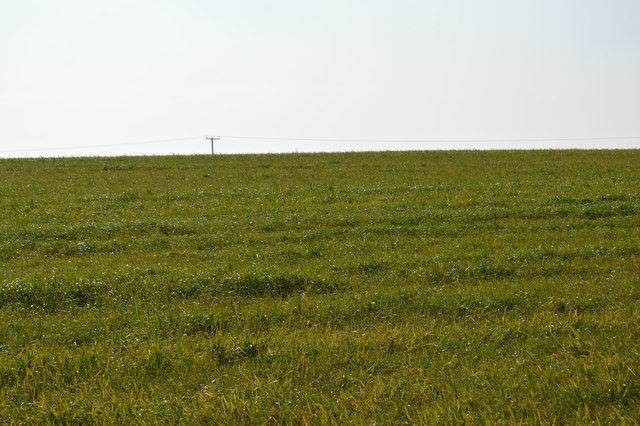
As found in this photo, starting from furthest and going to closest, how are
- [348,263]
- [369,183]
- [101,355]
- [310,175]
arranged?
[310,175], [369,183], [348,263], [101,355]

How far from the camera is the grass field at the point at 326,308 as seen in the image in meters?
5.66

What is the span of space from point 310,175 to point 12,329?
20.1 m

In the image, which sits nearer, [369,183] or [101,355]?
[101,355]

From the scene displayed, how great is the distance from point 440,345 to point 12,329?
5809 mm

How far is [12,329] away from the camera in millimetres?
8273

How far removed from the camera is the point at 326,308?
870cm

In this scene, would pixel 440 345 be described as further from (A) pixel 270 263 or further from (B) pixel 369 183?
(B) pixel 369 183

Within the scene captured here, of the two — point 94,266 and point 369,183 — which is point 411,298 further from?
point 369,183

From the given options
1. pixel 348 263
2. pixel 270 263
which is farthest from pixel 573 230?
pixel 270 263

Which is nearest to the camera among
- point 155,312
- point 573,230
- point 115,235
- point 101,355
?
point 101,355

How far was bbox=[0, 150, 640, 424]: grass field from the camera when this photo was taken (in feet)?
18.6

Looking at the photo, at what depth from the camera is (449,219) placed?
50.3 feet

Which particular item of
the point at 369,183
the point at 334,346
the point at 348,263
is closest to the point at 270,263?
the point at 348,263

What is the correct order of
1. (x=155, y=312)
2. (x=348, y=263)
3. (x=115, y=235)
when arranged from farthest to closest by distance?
(x=115, y=235)
(x=348, y=263)
(x=155, y=312)
